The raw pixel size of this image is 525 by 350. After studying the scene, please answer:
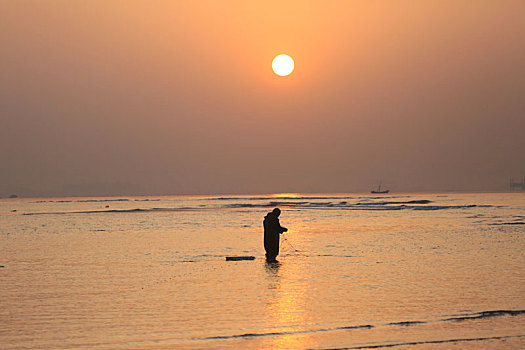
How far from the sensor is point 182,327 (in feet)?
36.6

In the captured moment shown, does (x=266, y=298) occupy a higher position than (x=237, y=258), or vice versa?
(x=237, y=258)

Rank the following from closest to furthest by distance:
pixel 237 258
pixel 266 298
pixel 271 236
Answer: pixel 266 298
pixel 271 236
pixel 237 258

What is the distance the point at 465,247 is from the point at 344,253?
528 cm

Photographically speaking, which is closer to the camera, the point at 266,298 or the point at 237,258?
the point at 266,298

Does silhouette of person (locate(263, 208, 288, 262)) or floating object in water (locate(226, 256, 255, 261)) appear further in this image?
floating object in water (locate(226, 256, 255, 261))

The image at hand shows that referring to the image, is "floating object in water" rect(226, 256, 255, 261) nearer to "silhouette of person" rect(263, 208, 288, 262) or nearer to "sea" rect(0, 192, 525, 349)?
"sea" rect(0, 192, 525, 349)

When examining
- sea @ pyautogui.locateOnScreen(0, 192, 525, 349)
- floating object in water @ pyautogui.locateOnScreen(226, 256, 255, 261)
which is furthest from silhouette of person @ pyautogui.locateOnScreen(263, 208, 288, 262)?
floating object in water @ pyautogui.locateOnScreen(226, 256, 255, 261)

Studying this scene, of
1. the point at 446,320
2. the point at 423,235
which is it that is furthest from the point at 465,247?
the point at 446,320

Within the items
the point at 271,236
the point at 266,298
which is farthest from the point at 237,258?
the point at 266,298

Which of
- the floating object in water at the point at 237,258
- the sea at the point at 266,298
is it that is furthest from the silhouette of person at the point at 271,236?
the floating object in water at the point at 237,258

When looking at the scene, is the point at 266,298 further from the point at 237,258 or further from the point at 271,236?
the point at 237,258

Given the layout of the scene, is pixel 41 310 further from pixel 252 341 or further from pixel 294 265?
pixel 294 265

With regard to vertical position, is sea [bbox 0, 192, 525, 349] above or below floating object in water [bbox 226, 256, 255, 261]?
below

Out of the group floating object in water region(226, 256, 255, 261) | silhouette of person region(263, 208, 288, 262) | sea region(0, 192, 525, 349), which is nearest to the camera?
sea region(0, 192, 525, 349)
